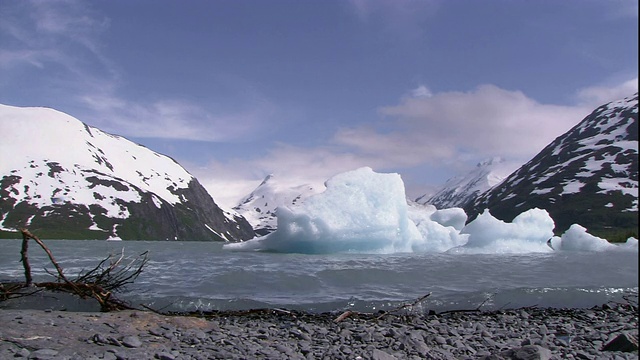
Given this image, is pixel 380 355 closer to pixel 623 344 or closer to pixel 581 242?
pixel 623 344

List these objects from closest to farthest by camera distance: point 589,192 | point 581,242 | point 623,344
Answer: point 623,344 < point 581,242 < point 589,192

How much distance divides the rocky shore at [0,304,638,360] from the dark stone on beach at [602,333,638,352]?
17mm

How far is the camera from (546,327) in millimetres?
12031

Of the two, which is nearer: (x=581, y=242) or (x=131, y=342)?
(x=131, y=342)

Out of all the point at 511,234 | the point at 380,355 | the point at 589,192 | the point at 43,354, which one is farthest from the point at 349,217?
the point at 589,192

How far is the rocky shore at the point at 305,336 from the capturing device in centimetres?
818

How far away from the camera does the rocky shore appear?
8180 mm

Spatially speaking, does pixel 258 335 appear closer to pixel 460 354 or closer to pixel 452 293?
pixel 460 354

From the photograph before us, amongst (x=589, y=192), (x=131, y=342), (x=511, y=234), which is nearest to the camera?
(x=131, y=342)

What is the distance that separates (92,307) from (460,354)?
32.8ft

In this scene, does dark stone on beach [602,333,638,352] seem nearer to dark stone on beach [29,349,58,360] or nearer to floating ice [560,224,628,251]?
dark stone on beach [29,349,58,360]

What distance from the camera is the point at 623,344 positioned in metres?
9.34

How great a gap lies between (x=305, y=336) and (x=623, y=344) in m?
6.25

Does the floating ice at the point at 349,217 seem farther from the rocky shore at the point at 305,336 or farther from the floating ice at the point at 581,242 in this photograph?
the floating ice at the point at 581,242
